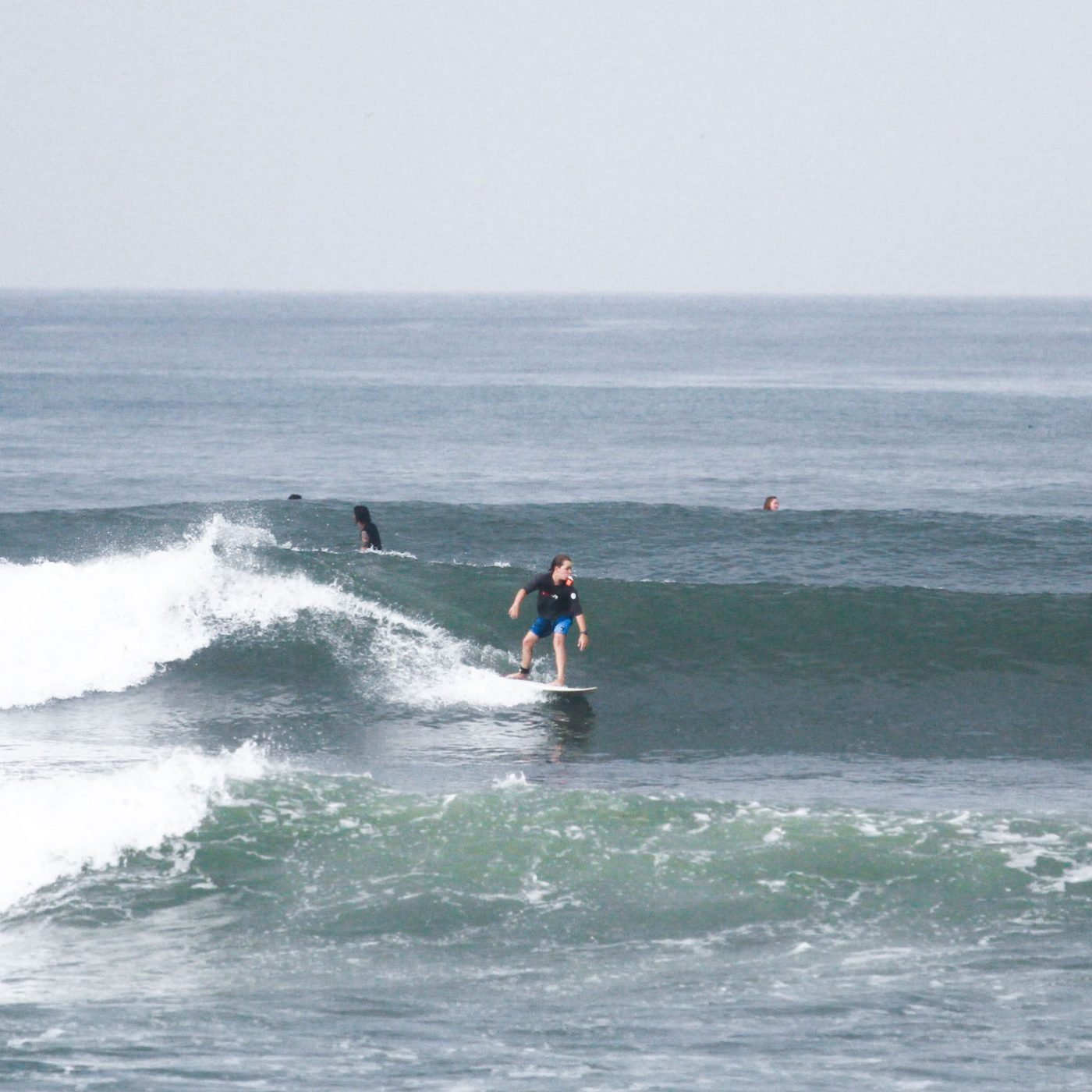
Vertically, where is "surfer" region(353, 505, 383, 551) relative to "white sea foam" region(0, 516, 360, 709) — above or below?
above

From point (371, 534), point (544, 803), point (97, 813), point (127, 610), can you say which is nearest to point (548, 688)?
point (544, 803)

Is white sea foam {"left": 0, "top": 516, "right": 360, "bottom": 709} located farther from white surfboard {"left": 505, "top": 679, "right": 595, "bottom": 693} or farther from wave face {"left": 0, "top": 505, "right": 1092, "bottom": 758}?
white surfboard {"left": 505, "top": 679, "right": 595, "bottom": 693}

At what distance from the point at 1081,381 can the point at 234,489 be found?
6178 centimetres

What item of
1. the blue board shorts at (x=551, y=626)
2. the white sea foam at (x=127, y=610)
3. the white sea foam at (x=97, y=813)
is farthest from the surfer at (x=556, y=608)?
the white sea foam at (x=127, y=610)

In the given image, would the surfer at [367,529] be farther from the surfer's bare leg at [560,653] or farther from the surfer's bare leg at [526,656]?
the surfer's bare leg at [560,653]

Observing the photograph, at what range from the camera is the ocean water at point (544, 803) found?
884cm

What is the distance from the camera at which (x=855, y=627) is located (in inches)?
802

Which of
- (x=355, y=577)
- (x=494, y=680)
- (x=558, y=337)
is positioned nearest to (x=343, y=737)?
(x=494, y=680)

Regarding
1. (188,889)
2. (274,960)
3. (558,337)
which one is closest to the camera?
(274,960)

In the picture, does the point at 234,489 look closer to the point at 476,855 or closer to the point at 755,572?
the point at 755,572

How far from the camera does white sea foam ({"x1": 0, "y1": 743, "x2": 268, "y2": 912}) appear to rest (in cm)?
1184

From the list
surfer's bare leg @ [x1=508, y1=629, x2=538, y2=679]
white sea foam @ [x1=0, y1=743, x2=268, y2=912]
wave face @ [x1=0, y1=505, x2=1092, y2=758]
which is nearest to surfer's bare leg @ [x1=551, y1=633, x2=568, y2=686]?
surfer's bare leg @ [x1=508, y1=629, x2=538, y2=679]

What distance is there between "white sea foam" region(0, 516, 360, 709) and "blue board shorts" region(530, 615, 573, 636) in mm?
4398

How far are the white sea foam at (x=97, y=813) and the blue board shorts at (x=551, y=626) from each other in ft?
14.6
